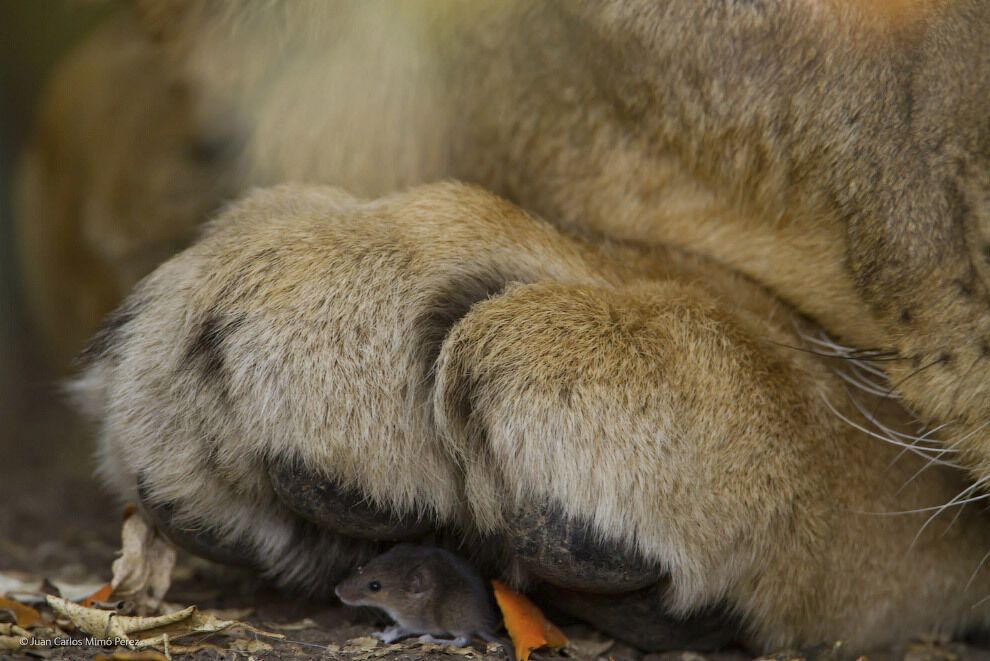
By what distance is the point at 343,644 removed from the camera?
144 cm

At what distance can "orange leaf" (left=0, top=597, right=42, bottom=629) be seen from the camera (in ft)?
4.82

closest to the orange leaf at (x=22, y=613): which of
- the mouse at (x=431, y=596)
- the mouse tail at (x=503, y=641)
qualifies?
the mouse at (x=431, y=596)

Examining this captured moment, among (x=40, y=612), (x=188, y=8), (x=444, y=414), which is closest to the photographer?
(x=444, y=414)

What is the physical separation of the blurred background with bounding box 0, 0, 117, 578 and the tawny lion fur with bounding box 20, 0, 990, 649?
966mm

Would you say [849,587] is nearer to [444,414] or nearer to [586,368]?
[586,368]

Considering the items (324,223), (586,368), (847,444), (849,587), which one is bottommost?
(849,587)

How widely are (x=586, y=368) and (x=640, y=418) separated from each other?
0.28 ft

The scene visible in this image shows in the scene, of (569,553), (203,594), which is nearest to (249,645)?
(203,594)

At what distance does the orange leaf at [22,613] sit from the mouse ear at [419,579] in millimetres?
504

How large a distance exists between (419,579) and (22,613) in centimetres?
54

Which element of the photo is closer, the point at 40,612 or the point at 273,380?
the point at 273,380

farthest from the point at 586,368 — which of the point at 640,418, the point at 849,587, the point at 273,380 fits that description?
the point at 849,587

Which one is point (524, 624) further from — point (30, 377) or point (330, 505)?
point (30, 377)

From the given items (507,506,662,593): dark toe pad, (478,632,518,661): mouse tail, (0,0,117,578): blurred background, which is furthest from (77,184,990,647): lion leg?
(0,0,117,578): blurred background
